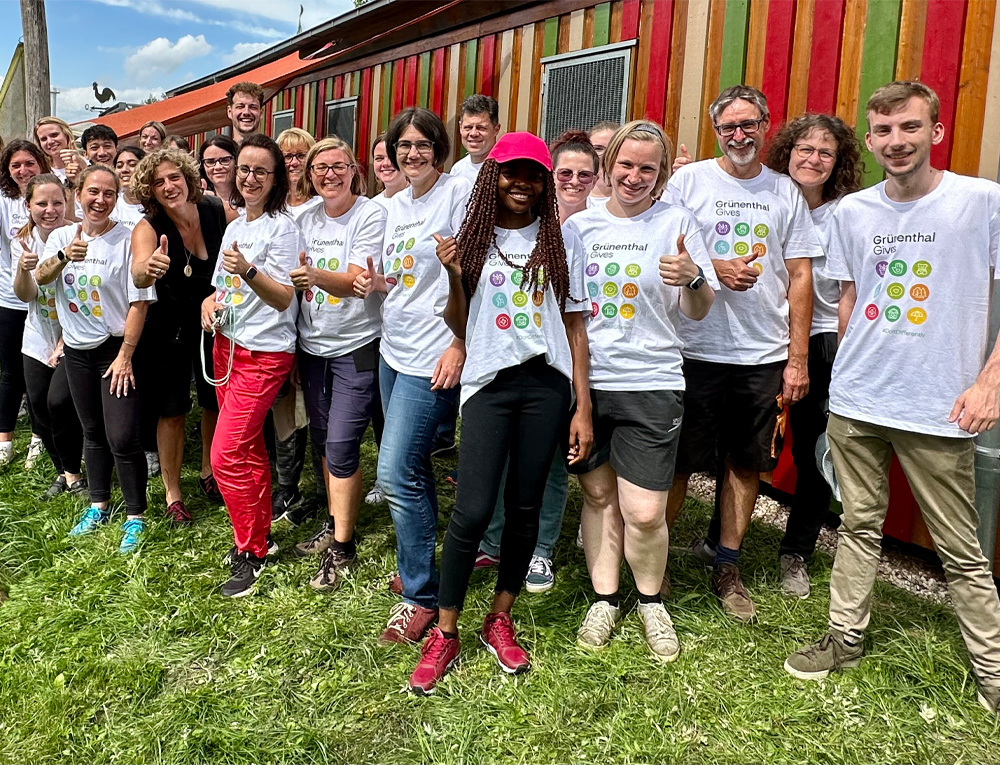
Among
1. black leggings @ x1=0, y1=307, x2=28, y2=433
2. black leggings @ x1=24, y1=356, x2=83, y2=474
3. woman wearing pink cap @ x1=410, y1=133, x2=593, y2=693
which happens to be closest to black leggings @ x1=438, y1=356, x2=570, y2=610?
woman wearing pink cap @ x1=410, y1=133, x2=593, y2=693

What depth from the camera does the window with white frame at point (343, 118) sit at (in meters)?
8.90

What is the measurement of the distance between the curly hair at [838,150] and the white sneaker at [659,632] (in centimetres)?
203

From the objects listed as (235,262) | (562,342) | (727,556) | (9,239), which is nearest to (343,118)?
(9,239)

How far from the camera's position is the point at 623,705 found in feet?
9.11

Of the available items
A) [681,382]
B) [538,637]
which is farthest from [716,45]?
[538,637]

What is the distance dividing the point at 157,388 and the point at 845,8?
14.3 ft

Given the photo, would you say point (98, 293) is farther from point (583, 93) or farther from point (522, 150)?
point (583, 93)

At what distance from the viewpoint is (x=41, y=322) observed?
4.82m

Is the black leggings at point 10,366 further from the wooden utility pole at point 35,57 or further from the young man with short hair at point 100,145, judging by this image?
the wooden utility pole at point 35,57

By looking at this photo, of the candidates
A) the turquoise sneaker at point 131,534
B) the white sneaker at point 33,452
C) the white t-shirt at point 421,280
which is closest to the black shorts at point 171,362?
the turquoise sneaker at point 131,534

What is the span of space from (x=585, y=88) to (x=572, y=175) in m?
2.20

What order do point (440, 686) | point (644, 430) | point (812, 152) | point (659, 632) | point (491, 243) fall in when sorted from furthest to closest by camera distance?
point (812, 152) < point (659, 632) < point (644, 430) < point (440, 686) < point (491, 243)

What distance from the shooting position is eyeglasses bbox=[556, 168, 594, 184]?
3.76 metres

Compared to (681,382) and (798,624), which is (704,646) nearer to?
(798,624)
